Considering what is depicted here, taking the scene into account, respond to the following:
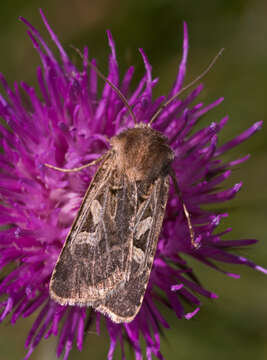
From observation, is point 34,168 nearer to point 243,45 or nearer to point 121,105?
point 121,105

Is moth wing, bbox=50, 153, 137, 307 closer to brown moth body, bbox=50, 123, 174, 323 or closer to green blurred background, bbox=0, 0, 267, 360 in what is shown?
brown moth body, bbox=50, 123, 174, 323

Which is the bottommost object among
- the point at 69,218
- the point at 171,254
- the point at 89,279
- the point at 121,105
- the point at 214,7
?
the point at 89,279

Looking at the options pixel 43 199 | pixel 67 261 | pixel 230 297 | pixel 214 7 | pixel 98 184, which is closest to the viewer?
pixel 67 261

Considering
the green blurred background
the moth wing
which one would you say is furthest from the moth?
the green blurred background

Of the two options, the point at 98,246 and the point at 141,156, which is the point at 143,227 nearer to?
the point at 98,246

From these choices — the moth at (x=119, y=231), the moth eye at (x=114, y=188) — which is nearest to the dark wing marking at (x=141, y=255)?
the moth at (x=119, y=231)

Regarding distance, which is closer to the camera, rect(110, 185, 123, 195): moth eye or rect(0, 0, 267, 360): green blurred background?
rect(110, 185, 123, 195): moth eye

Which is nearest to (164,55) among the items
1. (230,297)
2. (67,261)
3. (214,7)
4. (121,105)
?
(214,7)
